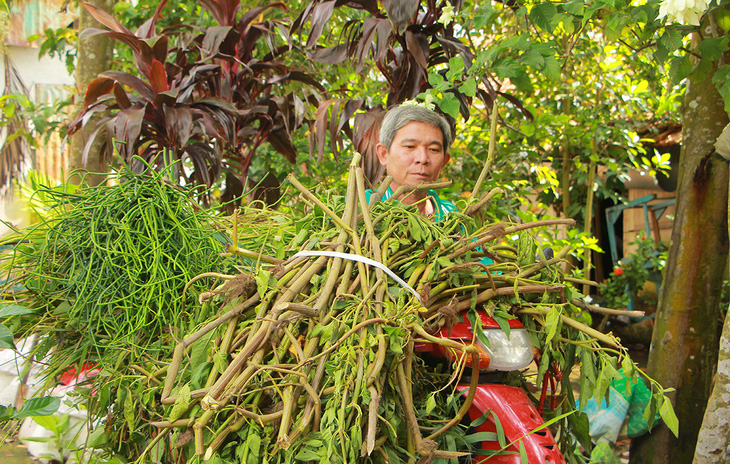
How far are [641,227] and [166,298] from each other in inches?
264

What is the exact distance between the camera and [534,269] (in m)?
1.16

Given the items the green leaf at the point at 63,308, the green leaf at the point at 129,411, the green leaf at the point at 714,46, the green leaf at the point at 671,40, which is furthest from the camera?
the green leaf at the point at 714,46

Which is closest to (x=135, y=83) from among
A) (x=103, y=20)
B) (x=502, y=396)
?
(x=103, y=20)

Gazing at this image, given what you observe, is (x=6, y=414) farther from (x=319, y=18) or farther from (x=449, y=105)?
(x=319, y=18)

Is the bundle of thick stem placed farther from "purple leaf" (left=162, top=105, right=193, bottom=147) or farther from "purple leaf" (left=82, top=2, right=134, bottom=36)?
"purple leaf" (left=82, top=2, right=134, bottom=36)

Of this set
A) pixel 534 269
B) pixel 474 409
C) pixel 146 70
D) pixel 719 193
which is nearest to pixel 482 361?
pixel 474 409

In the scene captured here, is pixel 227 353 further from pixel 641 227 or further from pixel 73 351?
pixel 641 227

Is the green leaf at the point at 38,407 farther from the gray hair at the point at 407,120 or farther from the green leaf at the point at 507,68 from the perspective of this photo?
the green leaf at the point at 507,68

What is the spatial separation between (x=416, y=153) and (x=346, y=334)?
1340mm

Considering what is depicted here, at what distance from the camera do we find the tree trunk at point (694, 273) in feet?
7.92

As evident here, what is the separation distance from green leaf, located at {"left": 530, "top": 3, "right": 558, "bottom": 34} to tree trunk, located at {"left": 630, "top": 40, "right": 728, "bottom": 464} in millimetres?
1054

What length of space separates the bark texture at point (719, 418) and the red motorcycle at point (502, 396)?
3.51 feet

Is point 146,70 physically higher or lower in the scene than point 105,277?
higher

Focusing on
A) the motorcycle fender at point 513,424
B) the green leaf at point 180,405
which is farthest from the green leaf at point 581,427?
the green leaf at point 180,405
